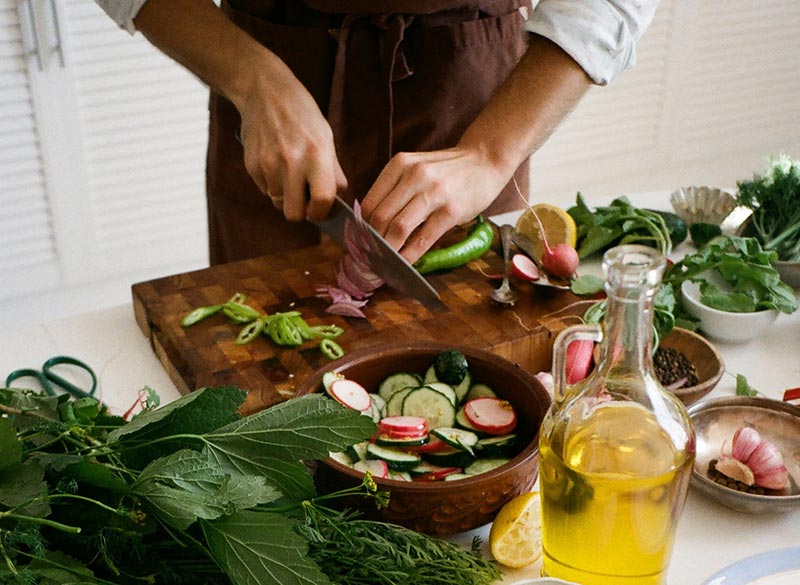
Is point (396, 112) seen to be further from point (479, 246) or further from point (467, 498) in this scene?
point (467, 498)

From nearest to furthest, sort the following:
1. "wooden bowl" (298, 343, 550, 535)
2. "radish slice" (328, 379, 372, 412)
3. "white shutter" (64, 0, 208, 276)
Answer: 1. "wooden bowl" (298, 343, 550, 535)
2. "radish slice" (328, 379, 372, 412)
3. "white shutter" (64, 0, 208, 276)

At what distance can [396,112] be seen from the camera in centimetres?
165

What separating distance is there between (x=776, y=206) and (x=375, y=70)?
66 centimetres

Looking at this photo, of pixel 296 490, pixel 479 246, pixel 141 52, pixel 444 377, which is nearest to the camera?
pixel 296 490

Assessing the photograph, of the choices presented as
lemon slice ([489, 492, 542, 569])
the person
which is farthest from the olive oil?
the person

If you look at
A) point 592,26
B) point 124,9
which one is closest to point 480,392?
point 592,26

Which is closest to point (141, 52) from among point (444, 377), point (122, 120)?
point (122, 120)

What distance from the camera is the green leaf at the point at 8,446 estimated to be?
0.76 m

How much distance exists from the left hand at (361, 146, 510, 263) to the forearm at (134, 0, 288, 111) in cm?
24

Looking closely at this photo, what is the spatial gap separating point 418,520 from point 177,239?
88.1 inches

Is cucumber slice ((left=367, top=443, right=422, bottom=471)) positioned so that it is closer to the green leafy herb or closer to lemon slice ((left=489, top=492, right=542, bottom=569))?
lemon slice ((left=489, top=492, right=542, bottom=569))

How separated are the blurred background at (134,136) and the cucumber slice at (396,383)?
1.86 metres

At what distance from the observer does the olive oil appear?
A: 0.78 meters

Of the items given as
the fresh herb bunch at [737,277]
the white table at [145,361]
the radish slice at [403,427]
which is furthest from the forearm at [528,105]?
the radish slice at [403,427]
